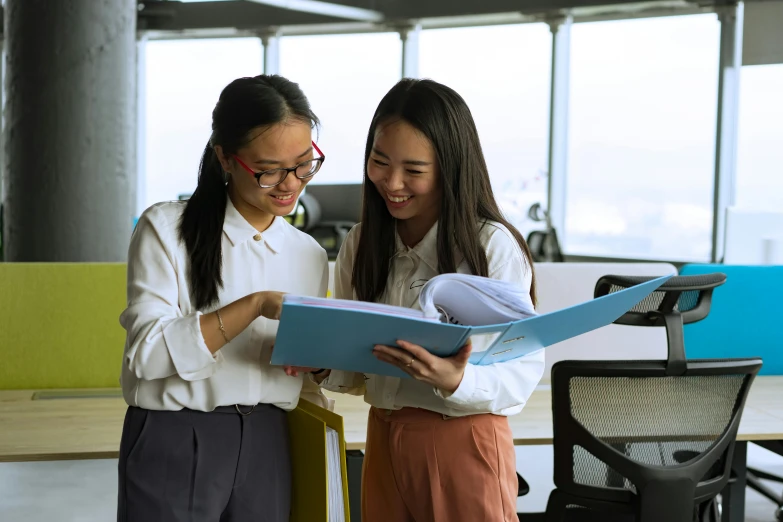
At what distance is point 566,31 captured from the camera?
859cm

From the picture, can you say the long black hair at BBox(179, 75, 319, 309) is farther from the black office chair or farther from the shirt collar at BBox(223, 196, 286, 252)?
the black office chair

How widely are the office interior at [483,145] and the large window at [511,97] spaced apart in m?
0.02

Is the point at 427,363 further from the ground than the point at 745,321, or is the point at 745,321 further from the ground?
the point at 427,363

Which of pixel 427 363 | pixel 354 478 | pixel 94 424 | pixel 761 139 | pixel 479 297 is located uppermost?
pixel 761 139

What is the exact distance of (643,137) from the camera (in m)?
8.23

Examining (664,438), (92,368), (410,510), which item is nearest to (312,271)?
(410,510)

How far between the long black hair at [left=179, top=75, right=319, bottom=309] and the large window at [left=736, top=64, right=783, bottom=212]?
721cm

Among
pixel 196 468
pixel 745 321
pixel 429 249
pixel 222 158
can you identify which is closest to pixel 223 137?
pixel 222 158

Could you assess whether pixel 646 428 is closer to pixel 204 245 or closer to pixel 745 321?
pixel 204 245

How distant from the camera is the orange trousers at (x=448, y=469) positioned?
1408mm

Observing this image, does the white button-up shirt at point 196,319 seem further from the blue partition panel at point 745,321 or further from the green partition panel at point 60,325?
the blue partition panel at point 745,321

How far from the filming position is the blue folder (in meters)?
1.11

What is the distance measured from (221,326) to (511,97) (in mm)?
7866

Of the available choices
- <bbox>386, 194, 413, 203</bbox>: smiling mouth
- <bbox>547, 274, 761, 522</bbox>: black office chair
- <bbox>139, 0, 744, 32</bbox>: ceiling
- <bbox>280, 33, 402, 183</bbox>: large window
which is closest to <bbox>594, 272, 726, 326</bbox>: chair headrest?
<bbox>547, 274, 761, 522</bbox>: black office chair
